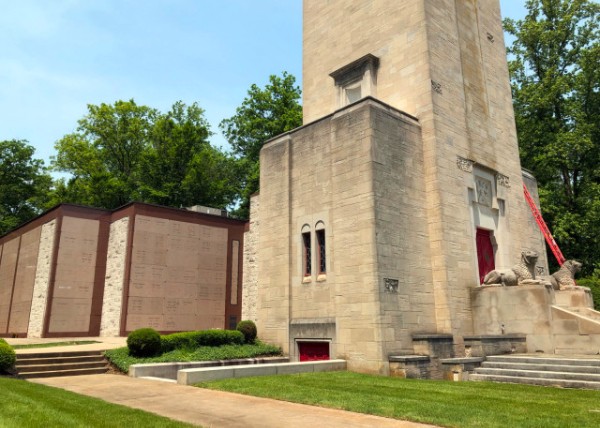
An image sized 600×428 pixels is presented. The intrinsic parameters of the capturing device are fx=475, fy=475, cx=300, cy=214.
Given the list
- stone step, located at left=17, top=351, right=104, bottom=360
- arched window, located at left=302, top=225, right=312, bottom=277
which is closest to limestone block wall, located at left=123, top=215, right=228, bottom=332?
stone step, located at left=17, top=351, right=104, bottom=360

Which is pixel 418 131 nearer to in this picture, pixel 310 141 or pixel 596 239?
pixel 310 141

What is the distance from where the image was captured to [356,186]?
1593 cm

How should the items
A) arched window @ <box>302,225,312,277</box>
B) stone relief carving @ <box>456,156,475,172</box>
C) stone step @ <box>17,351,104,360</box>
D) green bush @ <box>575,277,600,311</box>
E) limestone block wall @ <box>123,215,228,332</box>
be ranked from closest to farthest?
stone step @ <box>17,351,104,360</box>, arched window @ <box>302,225,312,277</box>, stone relief carving @ <box>456,156,475,172</box>, green bush @ <box>575,277,600,311</box>, limestone block wall @ <box>123,215,228,332</box>

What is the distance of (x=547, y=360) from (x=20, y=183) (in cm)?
4853

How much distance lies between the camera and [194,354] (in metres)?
15.3

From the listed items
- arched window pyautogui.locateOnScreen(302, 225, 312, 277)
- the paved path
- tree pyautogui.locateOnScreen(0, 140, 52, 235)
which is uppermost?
tree pyautogui.locateOnScreen(0, 140, 52, 235)

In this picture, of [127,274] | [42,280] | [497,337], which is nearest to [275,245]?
[497,337]

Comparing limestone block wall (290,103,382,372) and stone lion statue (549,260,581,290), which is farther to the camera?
stone lion statue (549,260,581,290)

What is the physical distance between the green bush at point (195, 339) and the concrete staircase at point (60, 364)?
6.66ft

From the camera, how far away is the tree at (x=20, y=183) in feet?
150

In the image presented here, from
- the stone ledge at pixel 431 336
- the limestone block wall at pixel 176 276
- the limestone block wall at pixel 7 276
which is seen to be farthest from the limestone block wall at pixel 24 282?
the stone ledge at pixel 431 336

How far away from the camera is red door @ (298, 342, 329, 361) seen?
53.1 feet

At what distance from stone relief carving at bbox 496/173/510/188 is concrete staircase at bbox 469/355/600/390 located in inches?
358

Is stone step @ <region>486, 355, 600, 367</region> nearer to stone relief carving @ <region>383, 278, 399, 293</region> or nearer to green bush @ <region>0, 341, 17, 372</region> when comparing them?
stone relief carving @ <region>383, 278, 399, 293</region>
